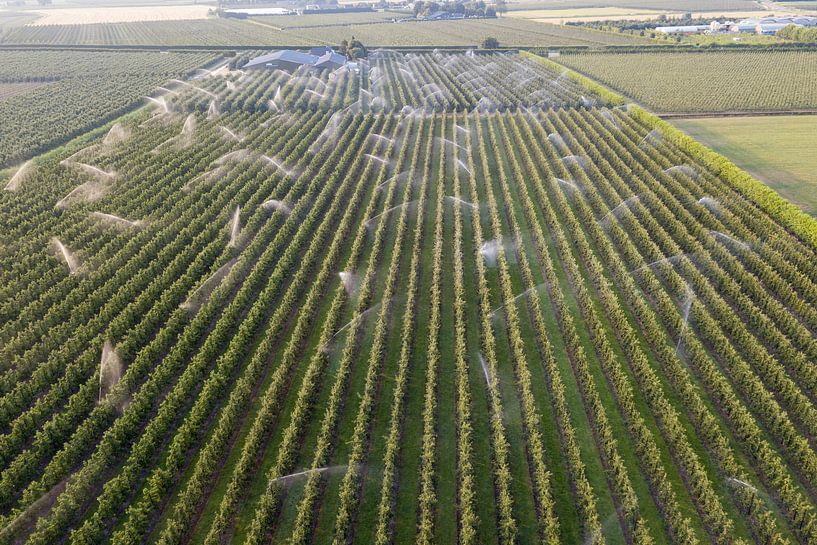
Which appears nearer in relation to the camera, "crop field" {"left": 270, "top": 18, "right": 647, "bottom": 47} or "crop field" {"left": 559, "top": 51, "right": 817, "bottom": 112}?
"crop field" {"left": 559, "top": 51, "right": 817, "bottom": 112}

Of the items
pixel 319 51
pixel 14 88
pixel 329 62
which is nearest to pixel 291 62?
pixel 329 62

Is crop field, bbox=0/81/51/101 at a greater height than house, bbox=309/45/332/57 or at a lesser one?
lesser

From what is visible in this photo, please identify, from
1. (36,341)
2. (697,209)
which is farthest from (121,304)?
(697,209)

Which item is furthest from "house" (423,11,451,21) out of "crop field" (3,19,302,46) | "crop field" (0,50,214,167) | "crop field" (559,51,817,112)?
"crop field" (0,50,214,167)

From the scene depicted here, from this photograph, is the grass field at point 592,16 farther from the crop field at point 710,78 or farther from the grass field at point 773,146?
the grass field at point 773,146

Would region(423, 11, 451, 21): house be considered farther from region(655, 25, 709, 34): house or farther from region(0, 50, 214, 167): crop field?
region(0, 50, 214, 167): crop field

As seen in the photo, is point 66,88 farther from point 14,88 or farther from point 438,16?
point 438,16
